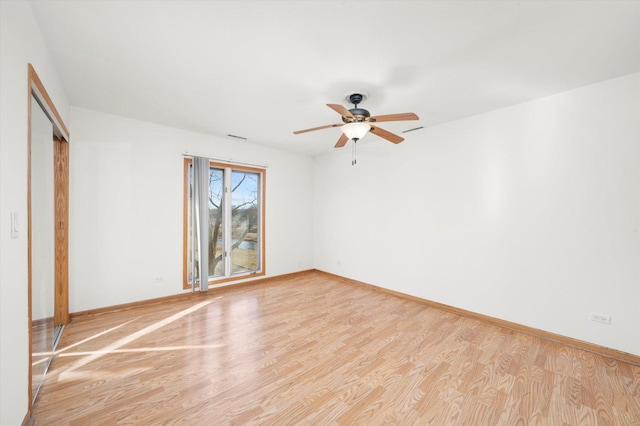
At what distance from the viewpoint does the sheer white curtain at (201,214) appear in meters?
3.97

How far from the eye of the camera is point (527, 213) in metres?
2.92

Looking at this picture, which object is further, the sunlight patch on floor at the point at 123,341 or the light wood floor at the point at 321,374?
the sunlight patch on floor at the point at 123,341

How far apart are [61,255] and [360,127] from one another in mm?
3734

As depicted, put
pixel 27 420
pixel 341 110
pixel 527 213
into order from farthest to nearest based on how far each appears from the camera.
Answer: pixel 527 213
pixel 341 110
pixel 27 420

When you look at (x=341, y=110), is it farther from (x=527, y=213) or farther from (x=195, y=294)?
(x=195, y=294)

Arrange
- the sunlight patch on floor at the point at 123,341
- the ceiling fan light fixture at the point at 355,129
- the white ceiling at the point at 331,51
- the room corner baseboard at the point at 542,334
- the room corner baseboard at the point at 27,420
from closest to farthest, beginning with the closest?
the room corner baseboard at the point at 27,420 → the white ceiling at the point at 331,51 → the sunlight patch on floor at the point at 123,341 → the room corner baseboard at the point at 542,334 → the ceiling fan light fixture at the point at 355,129

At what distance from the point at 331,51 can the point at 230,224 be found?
3.38 m

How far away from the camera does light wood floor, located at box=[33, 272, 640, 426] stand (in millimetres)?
1693

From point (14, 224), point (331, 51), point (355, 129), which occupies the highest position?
point (331, 51)

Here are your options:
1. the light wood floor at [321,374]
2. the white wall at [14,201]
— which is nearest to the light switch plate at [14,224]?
Result: the white wall at [14,201]

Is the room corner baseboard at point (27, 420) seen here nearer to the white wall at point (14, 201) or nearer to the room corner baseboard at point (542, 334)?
the white wall at point (14, 201)

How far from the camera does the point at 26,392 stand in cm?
157

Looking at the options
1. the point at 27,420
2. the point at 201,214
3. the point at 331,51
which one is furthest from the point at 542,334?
the point at 201,214

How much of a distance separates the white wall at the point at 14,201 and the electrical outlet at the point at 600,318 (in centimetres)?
449
